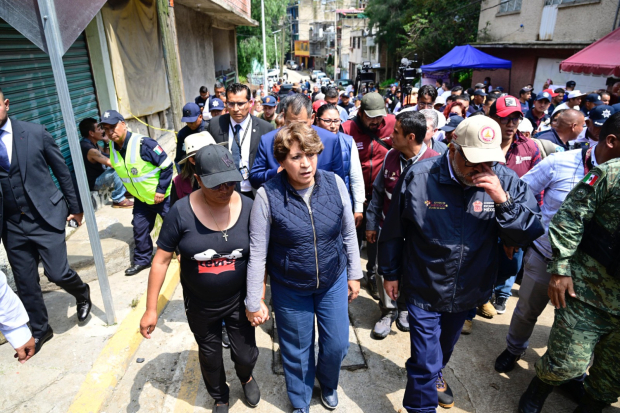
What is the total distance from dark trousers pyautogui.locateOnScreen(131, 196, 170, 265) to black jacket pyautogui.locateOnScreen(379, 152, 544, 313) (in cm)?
287

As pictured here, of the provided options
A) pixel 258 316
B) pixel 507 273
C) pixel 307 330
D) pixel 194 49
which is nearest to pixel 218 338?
pixel 258 316

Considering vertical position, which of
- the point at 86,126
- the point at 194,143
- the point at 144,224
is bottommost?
the point at 144,224

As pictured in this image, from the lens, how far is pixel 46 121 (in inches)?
204

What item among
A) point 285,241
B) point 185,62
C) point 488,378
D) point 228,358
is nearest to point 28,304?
point 228,358

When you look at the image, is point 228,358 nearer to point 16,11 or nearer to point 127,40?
point 16,11

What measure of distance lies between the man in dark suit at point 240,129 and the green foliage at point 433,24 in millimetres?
20372

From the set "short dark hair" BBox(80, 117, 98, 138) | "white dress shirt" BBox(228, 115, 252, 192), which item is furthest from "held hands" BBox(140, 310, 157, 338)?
"short dark hair" BBox(80, 117, 98, 138)

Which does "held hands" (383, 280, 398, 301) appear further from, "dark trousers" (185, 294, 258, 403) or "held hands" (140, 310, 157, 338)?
"held hands" (140, 310, 157, 338)

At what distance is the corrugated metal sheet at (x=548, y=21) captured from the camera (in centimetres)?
1411

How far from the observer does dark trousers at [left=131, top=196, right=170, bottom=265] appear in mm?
4398

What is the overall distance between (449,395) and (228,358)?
1.68m

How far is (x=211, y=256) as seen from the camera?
2.26 metres

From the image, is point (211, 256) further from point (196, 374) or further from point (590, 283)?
point (590, 283)

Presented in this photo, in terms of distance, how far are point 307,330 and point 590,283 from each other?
64.4 inches
